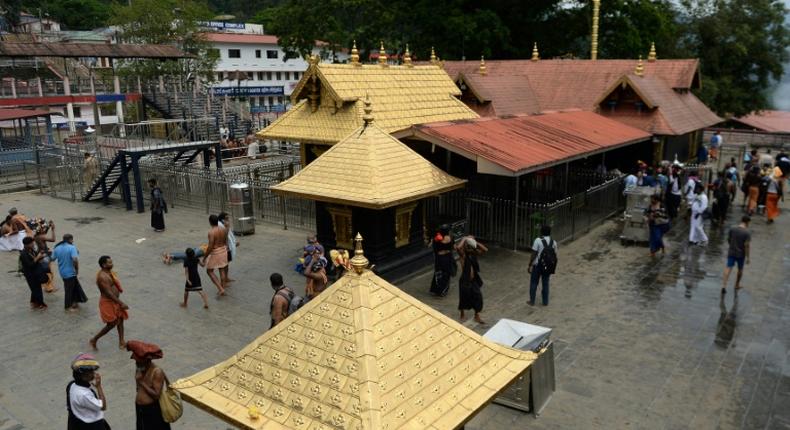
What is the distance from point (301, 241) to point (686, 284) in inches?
384

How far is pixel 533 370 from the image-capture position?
7.83m

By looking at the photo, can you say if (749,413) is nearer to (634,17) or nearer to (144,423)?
(144,423)

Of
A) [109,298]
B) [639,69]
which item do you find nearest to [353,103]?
[109,298]

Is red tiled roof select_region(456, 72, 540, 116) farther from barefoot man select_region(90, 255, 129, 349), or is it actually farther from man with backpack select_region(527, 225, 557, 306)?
barefoot man select_region(90, 255, 129, 349)

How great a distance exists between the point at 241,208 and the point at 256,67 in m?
55.5

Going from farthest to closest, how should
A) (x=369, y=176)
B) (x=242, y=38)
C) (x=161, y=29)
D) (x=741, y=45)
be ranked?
1. (x=242, y=38)
2. (x=161, y=29)
3. (x=741, y=45)
4. (x=369, y=176)

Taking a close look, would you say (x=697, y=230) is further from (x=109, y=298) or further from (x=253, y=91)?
(x=253, y=91)

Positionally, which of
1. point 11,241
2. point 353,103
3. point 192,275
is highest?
point 353,103

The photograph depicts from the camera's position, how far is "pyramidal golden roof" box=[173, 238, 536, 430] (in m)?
3.69

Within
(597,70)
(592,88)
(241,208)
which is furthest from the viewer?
(597,70)

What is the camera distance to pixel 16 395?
894 centimetres

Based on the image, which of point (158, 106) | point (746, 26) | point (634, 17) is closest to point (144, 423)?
point (158, 106)

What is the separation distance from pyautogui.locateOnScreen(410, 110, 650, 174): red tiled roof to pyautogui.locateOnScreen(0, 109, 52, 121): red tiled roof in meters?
24.4

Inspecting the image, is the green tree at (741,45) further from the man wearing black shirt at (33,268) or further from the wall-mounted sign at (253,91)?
the wall-mounted sign at (253,91)
